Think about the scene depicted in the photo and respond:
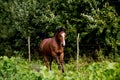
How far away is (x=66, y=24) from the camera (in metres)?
25.6

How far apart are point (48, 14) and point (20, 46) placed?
388 centimetres

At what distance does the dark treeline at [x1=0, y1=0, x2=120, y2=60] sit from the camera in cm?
2370

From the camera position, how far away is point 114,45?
76.6ft

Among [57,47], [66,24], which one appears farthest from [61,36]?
[66,24]

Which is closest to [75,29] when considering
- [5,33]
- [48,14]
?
[48,14]

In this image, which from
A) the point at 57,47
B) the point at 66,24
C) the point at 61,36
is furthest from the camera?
the point at 66,24

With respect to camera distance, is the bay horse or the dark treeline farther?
the dark treeline

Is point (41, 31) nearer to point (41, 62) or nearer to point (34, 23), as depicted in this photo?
point (34, 23)

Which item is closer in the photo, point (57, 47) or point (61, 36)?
point (61, 36)

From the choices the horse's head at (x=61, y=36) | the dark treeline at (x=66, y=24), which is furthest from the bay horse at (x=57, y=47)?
the dark treeline at (x=66, y=24)

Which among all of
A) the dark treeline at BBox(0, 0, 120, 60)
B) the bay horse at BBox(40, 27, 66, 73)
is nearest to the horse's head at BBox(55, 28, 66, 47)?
the bay horse at BBox(40, 27, 66, 73)

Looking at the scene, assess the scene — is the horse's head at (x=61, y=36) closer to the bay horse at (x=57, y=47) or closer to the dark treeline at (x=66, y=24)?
the bay horse at (x=57, y=47)

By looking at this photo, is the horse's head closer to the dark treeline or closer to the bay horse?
the bay horse

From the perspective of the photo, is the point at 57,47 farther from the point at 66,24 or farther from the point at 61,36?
the point at 66,24
